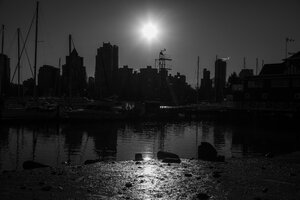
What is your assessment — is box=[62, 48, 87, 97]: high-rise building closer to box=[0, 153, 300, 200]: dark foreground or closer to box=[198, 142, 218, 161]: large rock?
box=[198, 142, 218, 161]: large rock

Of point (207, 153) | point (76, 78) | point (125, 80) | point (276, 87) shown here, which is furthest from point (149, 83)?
point (207, 153)

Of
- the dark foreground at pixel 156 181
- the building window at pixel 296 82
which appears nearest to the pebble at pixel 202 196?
the dark foreground at pixel 156 181

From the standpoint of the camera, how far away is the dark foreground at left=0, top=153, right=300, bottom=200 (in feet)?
45.2

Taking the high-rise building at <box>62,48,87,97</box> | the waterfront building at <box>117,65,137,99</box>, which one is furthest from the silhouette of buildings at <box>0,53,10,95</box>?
the waterfront building at <box>117,65,137,99</box>

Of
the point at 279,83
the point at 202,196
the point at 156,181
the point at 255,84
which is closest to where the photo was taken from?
the point at 202,196

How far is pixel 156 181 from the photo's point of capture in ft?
52.8

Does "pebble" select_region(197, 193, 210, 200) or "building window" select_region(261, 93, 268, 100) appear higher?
"building window" select_region(261, 93, 268, 100)

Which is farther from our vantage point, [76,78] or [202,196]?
[76,78]

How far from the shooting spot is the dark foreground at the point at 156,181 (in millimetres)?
13781

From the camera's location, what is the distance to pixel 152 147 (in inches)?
1366

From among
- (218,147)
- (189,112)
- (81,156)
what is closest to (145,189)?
(81,156)

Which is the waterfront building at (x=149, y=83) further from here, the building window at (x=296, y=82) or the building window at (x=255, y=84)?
the building window at (x=296, y=82)

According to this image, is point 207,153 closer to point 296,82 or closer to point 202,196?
point 202,196

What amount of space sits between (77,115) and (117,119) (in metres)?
8.21
